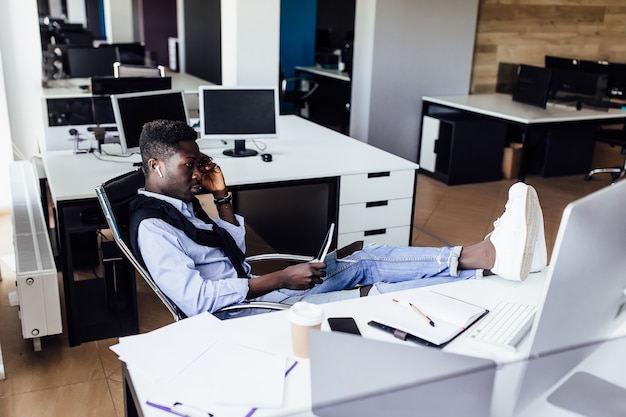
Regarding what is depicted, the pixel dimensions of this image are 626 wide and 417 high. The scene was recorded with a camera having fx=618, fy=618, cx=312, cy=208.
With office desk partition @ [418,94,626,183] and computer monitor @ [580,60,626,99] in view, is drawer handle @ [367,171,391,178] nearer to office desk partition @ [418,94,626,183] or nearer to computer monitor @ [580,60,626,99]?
office desk partition @ [418,94,626,183]

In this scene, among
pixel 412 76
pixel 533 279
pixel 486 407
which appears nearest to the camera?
pixel 486 407

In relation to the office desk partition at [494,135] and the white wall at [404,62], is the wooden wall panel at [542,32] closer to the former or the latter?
the white wall at [404,62]

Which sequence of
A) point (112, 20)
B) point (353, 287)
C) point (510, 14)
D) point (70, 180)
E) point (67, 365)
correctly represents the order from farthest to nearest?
point (112, 20)
point (510, 14)
point (70, 180)
point (67, 365)
point (353, 287)

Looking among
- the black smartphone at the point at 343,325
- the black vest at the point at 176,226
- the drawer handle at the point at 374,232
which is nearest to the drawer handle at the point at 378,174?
the drawer handle at the point at 374,232

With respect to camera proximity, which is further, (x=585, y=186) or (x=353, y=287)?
(x=585, y=186)

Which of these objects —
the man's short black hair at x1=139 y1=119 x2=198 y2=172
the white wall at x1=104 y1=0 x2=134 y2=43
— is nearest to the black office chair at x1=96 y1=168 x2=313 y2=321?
the man's short black hair at x1=139 y1=119 x2=198 y2=172

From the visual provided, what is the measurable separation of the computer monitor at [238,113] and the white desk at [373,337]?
1.95 metres

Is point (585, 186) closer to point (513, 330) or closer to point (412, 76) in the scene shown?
point (412, 76)

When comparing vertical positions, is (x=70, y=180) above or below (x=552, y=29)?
below

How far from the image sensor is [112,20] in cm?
896

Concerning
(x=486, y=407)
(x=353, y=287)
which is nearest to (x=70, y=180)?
(x=353, y=287)

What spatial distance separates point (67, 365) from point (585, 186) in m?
5.15

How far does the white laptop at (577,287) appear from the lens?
1.19m

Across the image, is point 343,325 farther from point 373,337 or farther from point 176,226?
point 176,226
